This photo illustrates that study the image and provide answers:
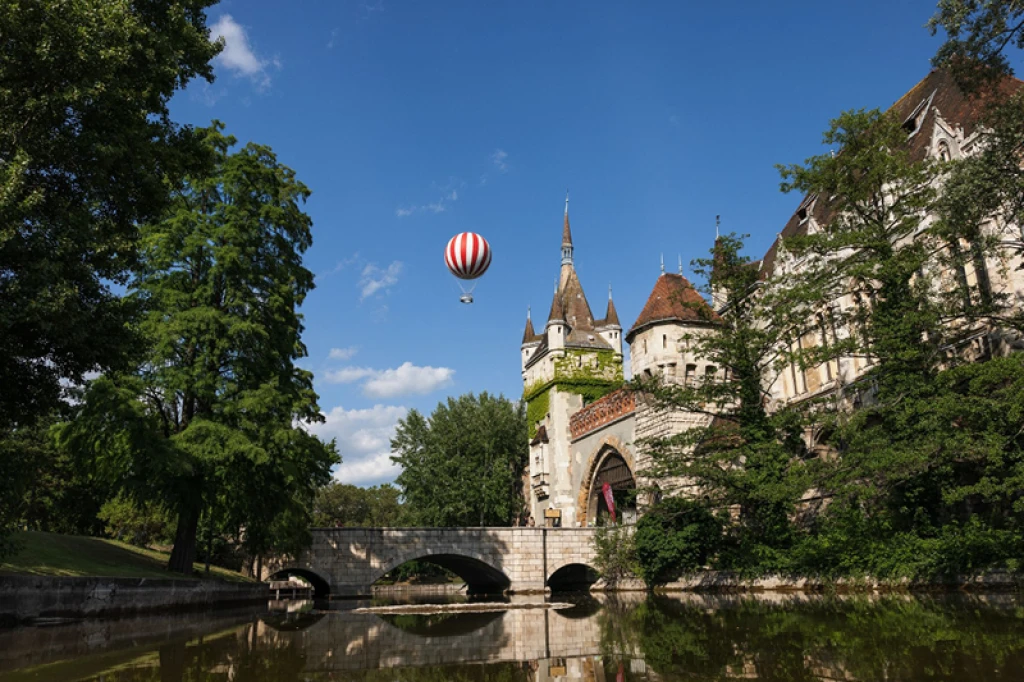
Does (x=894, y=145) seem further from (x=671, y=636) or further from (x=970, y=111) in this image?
(x=671, y=636)

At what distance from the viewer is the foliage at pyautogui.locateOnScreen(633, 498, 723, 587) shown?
82.1 ft

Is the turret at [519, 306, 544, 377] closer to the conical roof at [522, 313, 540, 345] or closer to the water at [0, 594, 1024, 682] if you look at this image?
the conical roof at [522, 313, 540, 345]

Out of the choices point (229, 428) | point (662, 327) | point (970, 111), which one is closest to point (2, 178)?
point (229, 428)

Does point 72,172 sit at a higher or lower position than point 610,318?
lower

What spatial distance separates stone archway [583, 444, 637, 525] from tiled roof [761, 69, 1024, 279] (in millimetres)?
13723

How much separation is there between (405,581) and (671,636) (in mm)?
49981

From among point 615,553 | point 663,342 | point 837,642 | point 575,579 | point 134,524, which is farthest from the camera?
point 575,579

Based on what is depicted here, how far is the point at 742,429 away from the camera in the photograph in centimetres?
2294

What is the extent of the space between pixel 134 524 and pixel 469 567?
1542 centimetres

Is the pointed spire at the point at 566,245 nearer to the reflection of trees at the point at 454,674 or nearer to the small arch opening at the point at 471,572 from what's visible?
the small arch opening at the point at 471,572

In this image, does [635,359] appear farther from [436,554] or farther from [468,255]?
[468,255]

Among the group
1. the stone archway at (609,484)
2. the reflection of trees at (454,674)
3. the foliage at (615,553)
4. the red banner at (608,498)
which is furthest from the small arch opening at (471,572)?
the reflection of trees at (454,674)

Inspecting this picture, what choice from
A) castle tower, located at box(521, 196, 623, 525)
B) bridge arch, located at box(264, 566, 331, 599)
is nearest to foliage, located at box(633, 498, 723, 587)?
bridge arch, located at box(264, 566, 331, 599)

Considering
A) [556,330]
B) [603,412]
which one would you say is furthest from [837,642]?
[556,330]
